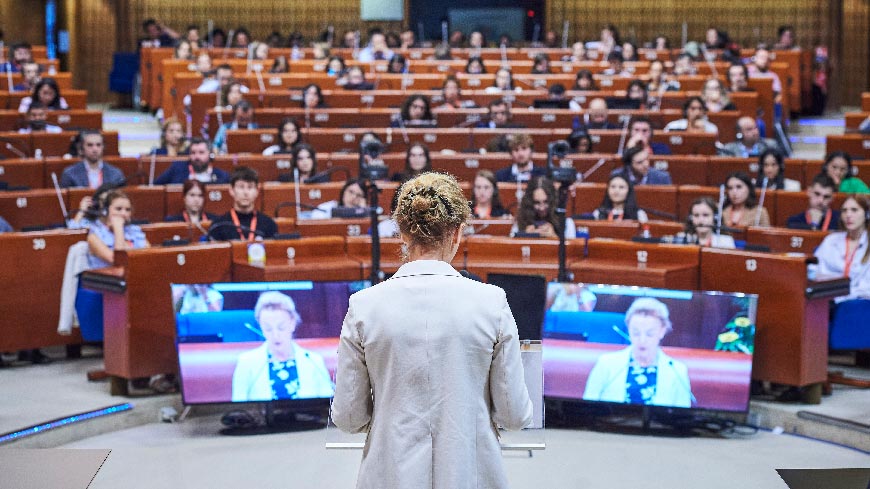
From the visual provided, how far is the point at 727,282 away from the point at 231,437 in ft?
8.15

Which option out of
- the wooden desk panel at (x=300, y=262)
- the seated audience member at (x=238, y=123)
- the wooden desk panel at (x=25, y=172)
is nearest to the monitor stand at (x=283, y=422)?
the wooden desk panel at (x=300, y=262)

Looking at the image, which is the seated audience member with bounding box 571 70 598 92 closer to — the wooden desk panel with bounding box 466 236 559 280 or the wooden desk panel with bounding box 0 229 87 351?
the wooden desk panel with bounding box 466 236 559 280

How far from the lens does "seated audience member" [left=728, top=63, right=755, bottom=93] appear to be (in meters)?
12.1

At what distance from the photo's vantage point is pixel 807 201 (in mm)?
8102

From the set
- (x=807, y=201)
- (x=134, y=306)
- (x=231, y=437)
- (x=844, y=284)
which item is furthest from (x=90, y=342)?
(x=807, y=201)

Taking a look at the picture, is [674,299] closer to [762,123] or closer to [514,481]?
[514,481]

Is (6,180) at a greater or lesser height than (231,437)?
greater

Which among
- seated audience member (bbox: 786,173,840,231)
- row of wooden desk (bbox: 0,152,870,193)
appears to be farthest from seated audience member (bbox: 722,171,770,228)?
row of wooden desk (bbox: 0,152,870,193)

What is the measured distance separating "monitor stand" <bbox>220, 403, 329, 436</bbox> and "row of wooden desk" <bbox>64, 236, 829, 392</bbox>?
1.75 ft

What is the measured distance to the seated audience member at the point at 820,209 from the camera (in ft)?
24.3

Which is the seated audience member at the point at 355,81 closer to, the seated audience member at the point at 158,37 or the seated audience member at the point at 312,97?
the seated audience member at the point at 312,97

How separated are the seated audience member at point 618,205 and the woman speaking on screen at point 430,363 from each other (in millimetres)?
5209

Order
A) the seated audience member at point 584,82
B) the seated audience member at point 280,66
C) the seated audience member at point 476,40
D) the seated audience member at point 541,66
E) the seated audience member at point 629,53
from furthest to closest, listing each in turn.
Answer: the seated audience member at point 476,40
the seated audience member at point 629,53
the seated audience member at point 541,66
the seated audience member at point 280,66
the seated audience member at point 584,82

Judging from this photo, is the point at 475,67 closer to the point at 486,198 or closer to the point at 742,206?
the point at 486,198
